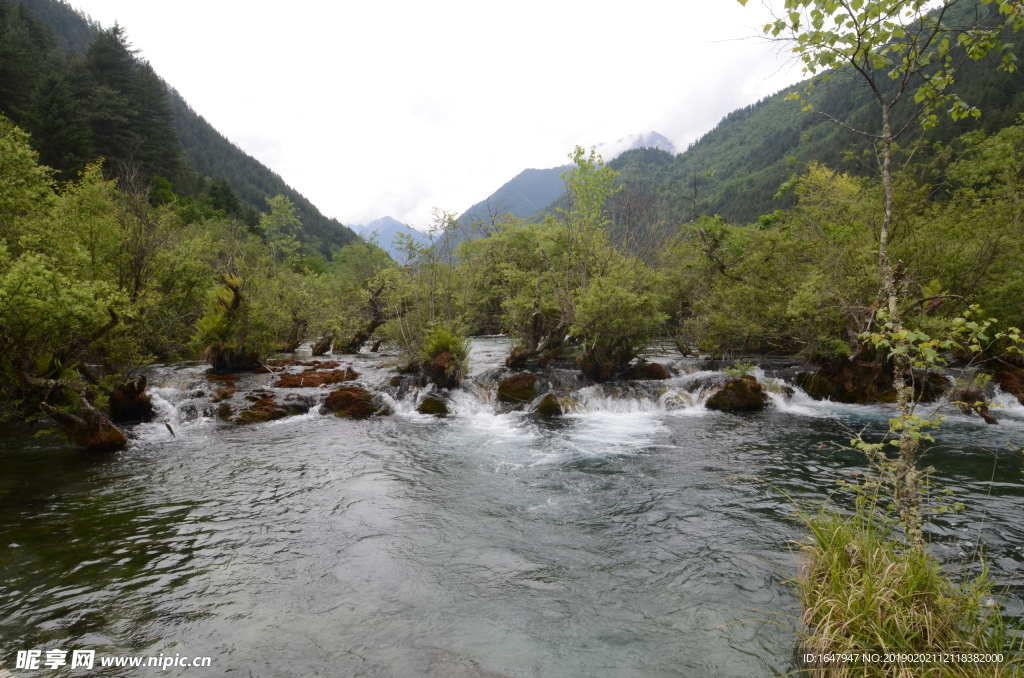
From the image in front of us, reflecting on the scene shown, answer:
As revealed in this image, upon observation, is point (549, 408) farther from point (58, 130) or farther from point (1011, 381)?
point (58, 130)

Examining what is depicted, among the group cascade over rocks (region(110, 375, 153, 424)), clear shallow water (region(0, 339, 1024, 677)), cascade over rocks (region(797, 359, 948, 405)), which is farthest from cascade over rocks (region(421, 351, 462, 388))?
cascade over rocks (region(797, 359, 948, 405))

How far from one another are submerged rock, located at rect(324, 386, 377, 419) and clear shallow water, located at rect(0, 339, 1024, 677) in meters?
3.17

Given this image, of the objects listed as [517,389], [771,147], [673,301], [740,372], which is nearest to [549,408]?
[517,389]

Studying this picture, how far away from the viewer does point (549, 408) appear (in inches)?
752

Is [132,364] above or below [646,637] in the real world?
above

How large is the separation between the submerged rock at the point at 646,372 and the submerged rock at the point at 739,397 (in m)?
3.19

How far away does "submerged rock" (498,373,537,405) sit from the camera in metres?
Answer: 20.3

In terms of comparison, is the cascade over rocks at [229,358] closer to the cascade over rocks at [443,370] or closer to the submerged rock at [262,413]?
the submerged rock at [262,413]

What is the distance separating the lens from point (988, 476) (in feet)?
35.7

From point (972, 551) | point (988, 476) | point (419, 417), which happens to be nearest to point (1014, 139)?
point (988, 476)

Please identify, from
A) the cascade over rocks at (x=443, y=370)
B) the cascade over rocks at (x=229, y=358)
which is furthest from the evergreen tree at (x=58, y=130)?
the cascade over rocks at (x=443, y=370)

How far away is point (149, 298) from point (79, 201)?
3.36 metres

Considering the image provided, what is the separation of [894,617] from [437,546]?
6.68 metres

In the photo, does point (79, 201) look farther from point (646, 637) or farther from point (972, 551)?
A: point (972, 551)
